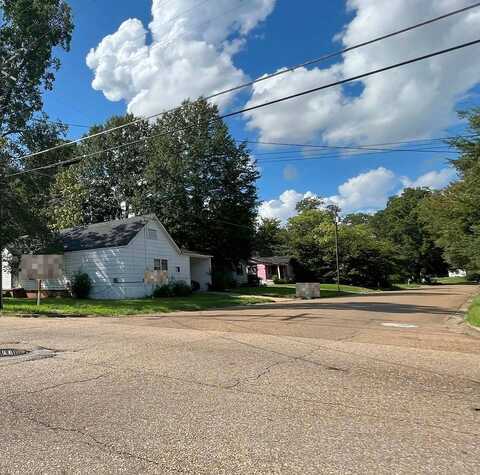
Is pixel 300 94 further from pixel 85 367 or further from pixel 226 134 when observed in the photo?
pixel 226 134

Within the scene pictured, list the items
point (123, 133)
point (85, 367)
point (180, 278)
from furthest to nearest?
point (123, 133) → point (180, 278) → point (85, 367)

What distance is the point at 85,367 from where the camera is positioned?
764cm

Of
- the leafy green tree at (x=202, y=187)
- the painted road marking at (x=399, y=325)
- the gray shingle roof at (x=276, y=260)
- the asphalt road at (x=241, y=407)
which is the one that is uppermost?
the leafy green tree at (x=202, y=187)

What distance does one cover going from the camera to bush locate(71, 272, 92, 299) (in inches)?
1163

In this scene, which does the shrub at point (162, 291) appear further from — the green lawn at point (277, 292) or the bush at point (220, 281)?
the bush at point (220, 281)

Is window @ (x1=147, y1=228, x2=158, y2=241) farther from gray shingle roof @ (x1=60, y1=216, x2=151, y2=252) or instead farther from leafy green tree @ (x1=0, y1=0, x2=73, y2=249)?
leafy green tree @ (x1=0, y1=0, x2=73, y2=249)

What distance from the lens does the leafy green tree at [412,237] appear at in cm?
8538

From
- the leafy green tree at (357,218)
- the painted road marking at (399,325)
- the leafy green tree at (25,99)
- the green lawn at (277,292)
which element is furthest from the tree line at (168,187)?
the leafy green tree at (357,218)

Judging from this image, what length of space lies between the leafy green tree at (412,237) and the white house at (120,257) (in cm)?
5899

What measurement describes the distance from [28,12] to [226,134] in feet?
84.9

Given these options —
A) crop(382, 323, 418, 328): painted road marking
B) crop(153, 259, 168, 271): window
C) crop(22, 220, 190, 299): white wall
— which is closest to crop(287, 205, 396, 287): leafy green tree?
crop(153, 259, 168, 271): window

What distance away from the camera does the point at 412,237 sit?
88062 mm

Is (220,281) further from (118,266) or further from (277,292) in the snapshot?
(118,266)

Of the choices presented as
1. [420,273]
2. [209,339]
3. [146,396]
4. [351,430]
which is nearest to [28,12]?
[209,339]
